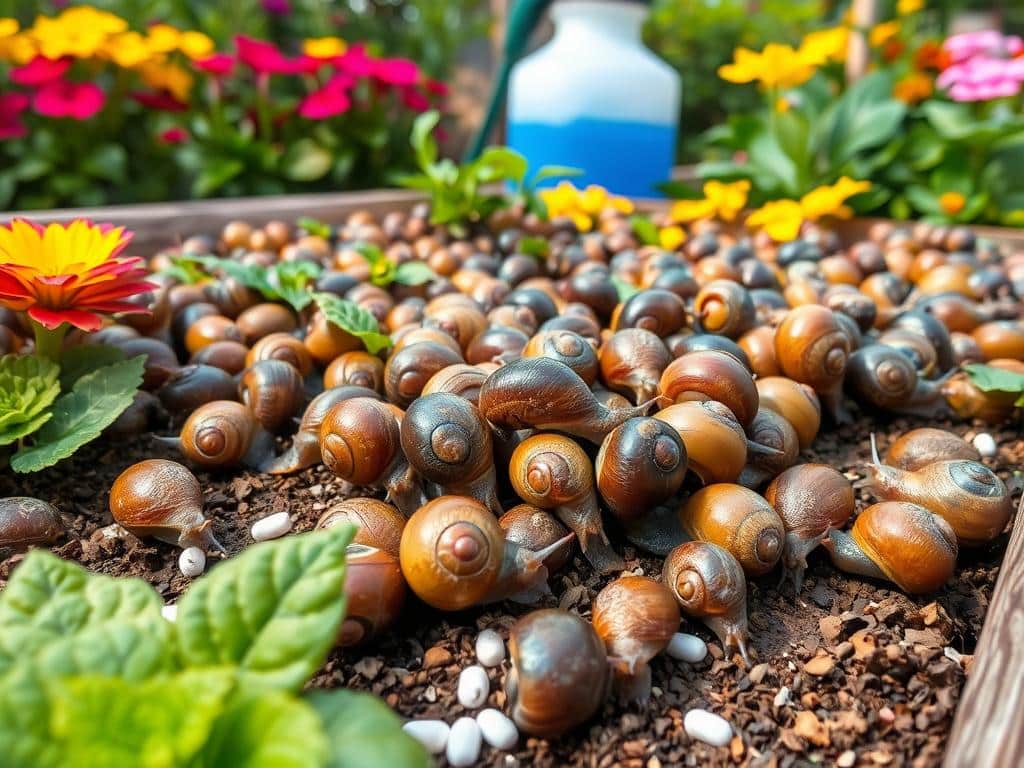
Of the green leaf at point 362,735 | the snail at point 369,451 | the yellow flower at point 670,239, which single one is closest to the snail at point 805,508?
the snail at point 369,451

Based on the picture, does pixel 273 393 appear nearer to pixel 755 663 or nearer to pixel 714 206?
pixel 755 663

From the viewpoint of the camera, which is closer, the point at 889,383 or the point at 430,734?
the point at 430,734

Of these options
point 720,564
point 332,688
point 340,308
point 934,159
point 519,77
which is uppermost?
point 519,77

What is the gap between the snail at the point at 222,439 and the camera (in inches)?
60.9

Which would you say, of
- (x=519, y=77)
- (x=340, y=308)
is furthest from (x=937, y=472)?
(x=519, y=77)

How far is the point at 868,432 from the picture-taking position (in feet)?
6.15

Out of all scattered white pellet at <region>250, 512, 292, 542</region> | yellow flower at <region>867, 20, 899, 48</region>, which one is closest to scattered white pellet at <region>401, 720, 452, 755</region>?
scattered white pellet at <region>250, 512, 292, 542</region>

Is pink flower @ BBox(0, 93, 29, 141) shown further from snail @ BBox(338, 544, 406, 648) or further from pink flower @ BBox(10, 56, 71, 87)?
snail @ BBox(338, 544, 406, 648)

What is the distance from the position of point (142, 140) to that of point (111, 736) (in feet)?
12.2

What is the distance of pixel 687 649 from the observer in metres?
1.22

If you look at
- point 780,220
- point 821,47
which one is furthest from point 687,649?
point 821,47

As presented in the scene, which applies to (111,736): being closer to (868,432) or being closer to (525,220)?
(868,432)

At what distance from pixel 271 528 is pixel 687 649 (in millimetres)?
744

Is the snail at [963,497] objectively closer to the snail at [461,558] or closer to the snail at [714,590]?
the snail at [714,590]
